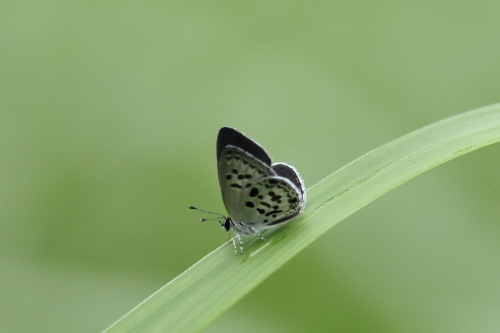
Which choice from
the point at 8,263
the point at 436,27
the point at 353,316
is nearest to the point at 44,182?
the point at 8,263

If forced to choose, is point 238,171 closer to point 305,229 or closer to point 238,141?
point 238,141

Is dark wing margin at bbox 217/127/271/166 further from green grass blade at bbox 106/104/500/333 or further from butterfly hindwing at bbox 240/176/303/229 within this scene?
green grass blade at bbox 106/104/500/333

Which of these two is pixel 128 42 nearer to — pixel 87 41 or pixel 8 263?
pixel 87 41

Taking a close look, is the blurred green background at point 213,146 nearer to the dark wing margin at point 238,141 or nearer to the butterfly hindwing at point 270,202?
the butterfly hindwing at point 270,202

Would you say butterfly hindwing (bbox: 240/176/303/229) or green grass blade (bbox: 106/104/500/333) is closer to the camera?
green grass blade (bbox: 106/104/500/333)

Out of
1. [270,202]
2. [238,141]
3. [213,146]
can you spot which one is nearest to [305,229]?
[270,202]

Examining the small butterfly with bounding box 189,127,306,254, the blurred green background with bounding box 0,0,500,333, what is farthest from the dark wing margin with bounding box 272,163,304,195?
the blurred green background with bounding box 0,0,500,333

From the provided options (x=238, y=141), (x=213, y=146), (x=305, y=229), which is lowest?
(x=305, y=229)

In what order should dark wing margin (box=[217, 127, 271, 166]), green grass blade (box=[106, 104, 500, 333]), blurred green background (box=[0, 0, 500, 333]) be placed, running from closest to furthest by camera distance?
green grass blade (box=[106, 104, 500, 333]), dark wing margin (box=[217, 127, 271, 166]), blurred green background (box=[0, 0, 500, 333])
